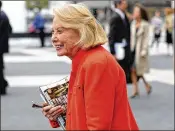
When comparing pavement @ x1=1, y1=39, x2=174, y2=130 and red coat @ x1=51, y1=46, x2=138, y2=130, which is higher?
red coat @ x1=51, y1=46, x2=138, y2=130

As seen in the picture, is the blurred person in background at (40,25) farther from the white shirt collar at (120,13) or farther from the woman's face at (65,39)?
the woman's face at (65,39)

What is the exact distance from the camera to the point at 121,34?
9.64 meters

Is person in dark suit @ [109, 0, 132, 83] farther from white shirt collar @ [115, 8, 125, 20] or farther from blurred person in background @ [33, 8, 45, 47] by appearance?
blurred person in background @ [33, 8, 45, 47]

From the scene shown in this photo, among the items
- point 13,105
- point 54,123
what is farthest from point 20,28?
point 54,123

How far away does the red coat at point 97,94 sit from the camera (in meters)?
2.68

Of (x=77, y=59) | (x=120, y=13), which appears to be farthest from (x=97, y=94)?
(x=120, y=13)

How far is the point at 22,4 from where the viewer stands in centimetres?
2895

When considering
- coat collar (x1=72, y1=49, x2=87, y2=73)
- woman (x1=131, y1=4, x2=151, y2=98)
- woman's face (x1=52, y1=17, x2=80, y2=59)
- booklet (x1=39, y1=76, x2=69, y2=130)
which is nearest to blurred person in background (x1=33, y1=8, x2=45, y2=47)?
woman (x1=131, y1=4, x2=151, y2=98)

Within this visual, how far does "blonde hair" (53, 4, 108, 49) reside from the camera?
280cm

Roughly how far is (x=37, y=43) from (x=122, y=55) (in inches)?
684

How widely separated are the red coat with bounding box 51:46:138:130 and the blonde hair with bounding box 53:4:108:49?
0.04 meters

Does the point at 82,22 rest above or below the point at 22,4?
above

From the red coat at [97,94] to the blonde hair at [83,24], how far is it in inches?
1.7

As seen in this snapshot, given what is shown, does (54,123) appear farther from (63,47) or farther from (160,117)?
(160,117)
